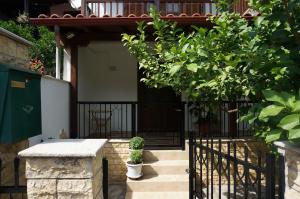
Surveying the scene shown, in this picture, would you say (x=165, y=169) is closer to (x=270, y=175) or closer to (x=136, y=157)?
(x=136, y=157)

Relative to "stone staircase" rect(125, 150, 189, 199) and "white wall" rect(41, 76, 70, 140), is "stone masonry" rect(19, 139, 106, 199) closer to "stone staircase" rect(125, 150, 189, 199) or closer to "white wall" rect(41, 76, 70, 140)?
"white wall" rect(41, 76, 70, 140)

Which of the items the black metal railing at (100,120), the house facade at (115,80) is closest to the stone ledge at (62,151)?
the house facade at (115,80)

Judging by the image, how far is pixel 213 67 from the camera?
340 centimetres

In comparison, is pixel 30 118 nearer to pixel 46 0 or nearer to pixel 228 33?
pixel 228 33

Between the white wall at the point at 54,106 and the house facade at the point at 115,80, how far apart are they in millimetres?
285

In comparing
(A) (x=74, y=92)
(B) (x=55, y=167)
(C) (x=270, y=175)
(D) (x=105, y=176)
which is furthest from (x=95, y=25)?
(C) (x=270, y=175)

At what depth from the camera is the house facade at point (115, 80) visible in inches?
296

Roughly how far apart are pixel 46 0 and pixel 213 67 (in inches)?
599

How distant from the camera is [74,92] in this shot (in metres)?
7.98

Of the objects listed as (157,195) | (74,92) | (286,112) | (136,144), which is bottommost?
(157,195)

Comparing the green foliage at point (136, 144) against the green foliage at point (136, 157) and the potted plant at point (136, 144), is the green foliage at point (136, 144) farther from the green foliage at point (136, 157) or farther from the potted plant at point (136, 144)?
the green foliage at point (136, 157)

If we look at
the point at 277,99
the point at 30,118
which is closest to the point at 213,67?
the point at 277,99

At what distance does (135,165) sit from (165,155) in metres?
0.95

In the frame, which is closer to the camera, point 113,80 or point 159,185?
point 159,185
